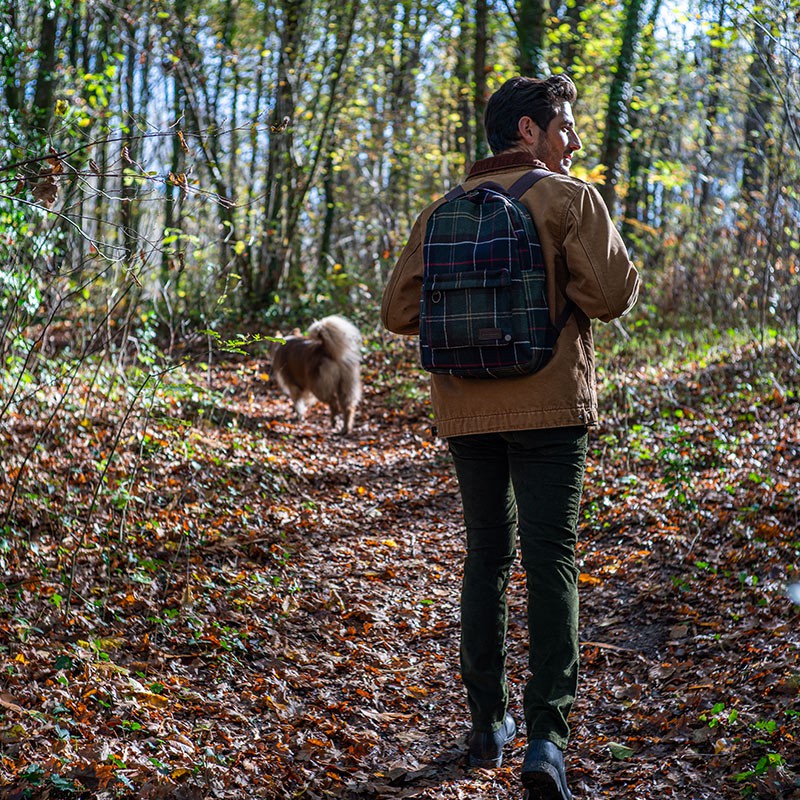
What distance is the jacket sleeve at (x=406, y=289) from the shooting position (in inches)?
122

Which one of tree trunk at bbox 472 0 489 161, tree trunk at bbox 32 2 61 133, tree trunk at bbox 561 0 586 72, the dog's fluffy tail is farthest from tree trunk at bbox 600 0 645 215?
tree trunk at bbox 32 2 61 133

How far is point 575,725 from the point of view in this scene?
3514mm

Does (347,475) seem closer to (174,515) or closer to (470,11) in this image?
(174,515)

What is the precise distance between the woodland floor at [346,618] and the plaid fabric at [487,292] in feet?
5.21

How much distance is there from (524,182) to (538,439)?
34.8 inches

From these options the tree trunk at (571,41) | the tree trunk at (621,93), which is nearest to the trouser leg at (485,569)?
the tree trunk at (621,93)

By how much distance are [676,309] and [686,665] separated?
890 cm

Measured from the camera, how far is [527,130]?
9.71 ft

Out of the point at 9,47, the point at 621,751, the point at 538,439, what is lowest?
the point at 621,751

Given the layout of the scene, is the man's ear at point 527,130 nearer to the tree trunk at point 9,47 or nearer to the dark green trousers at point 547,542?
the dark green trousers at point 547,542

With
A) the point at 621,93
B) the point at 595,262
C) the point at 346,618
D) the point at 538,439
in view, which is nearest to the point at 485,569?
the point at 538,439

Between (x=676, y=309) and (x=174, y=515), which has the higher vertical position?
(x=676, y=309)

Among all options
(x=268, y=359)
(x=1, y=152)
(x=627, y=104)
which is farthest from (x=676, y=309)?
(x=1, y=152)

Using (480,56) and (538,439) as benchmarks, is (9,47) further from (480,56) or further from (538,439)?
(480,56)
